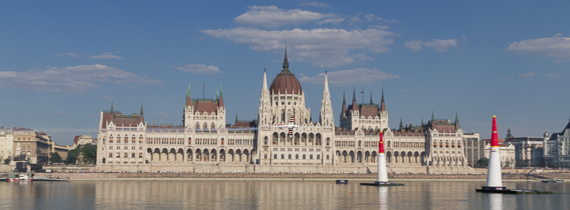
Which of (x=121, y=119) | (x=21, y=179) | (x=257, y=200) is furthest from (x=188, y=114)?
(x=257, y=200)

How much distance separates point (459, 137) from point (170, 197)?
4839 inches

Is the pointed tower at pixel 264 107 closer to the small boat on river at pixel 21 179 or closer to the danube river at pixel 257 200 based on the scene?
the small boat on river at pixel 21 179

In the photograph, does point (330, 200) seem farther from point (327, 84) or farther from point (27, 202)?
point (327, 84)

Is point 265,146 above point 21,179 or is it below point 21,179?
above

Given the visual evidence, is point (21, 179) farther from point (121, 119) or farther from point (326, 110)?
point (326, 110)

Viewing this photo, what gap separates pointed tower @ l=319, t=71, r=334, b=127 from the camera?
191750mm

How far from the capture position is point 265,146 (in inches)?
7288

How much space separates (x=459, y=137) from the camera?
650ft

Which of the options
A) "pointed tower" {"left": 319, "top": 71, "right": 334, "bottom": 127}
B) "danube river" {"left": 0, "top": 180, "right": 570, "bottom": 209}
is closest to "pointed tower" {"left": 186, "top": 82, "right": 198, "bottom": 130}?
"pointed tower" {"left": 319, "top": 71, "right": 334, "bottom": 127}

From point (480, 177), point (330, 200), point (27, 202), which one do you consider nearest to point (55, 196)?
point (27, 202)

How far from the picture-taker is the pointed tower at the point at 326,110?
191750 millimetres

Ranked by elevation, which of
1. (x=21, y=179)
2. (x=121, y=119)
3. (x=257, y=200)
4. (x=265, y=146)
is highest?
(x=121, y=119)

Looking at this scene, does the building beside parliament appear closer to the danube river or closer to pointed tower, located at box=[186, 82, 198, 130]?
pointed tower, located at box=[186, 82, 198, 130]

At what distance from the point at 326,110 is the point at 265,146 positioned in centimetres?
2173
